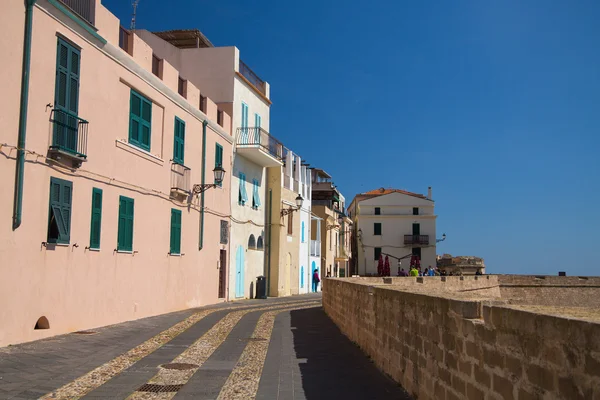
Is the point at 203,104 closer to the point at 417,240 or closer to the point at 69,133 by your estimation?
the point at 69,133

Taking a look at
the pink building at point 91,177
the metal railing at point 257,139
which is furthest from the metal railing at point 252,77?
the pink building at point 91,177

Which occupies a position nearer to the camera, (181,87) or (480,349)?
(480,349)

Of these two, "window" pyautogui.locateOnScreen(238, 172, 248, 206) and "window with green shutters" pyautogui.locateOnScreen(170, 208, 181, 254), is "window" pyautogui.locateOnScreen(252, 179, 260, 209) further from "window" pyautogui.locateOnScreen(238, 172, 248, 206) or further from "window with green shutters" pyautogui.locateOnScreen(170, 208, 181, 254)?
"window with green shutters" pyautogui.locateOnScreen(170, 208, 181, 254)

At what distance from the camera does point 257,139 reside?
27.6m

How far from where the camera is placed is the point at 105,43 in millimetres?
14836

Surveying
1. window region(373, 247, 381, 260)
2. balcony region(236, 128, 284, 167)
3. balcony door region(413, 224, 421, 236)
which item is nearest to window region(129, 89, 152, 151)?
balcony region(236, 128, 284, 167)

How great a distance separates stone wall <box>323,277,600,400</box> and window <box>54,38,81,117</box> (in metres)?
8.01

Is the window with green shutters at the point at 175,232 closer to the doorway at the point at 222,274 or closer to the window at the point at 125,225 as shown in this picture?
the window at the point at 125,225

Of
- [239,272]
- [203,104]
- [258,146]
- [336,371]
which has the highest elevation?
[203,104]

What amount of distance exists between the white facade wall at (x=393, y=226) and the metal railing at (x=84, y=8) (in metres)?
59.8

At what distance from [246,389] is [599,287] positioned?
42.0 meters

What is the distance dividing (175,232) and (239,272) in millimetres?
7571

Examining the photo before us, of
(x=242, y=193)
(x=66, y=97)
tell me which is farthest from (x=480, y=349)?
(x=242, y=193)

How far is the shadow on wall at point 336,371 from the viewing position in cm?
809
